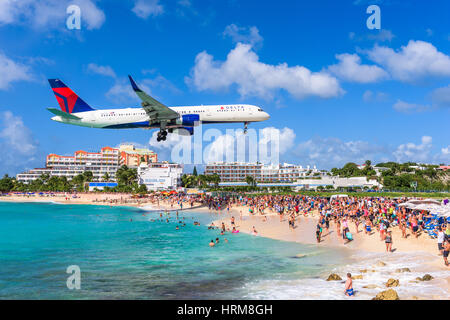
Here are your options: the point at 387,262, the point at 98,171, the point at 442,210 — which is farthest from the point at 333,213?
the point at 98,171

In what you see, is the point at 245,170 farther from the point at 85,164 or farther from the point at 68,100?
the point at 68,100

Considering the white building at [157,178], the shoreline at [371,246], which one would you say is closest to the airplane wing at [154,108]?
the shoreline at [371,246]

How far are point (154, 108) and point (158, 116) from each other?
1.31m

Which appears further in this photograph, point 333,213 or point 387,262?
point 333,213

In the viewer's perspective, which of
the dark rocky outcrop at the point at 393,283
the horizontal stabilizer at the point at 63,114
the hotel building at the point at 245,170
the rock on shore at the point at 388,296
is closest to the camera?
the rock on shore at the point at 388,296

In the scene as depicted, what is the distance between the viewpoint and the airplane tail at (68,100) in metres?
36.8

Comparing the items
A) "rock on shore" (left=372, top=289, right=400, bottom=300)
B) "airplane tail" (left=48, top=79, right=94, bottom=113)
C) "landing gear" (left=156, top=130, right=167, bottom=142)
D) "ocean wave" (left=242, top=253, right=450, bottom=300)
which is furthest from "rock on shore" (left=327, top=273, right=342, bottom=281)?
"airplane tail" (left=48, top=79, right=94, bottom=113)

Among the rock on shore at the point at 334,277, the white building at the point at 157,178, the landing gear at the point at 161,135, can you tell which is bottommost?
the rock on shore at the point at 334,277

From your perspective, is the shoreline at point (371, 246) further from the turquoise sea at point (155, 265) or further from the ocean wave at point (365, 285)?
the turquoise sea at point (155, 265)

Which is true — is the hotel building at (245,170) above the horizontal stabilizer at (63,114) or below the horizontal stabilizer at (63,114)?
below

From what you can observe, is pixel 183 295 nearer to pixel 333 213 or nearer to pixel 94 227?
pixel 333 213

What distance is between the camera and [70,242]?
3309 centimetres

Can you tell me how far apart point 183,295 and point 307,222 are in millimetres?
24553

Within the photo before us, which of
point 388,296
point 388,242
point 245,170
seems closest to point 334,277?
point 388,296
